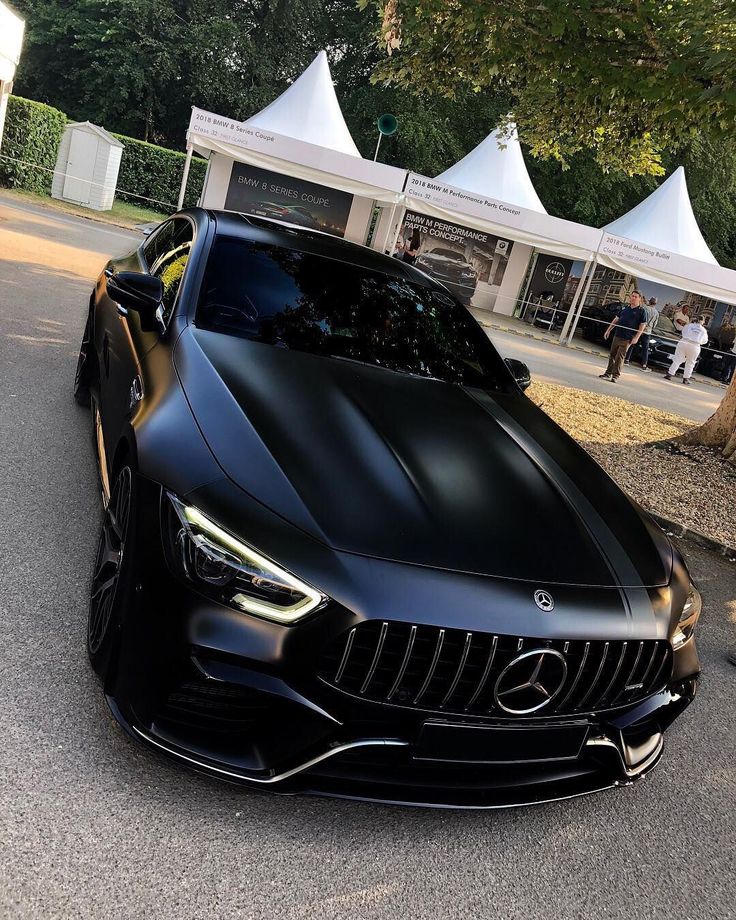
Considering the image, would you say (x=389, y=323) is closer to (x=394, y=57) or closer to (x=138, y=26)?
(x=394, y=57)

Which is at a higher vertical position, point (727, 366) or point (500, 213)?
point (500, 213)

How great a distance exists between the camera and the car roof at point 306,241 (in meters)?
4.02

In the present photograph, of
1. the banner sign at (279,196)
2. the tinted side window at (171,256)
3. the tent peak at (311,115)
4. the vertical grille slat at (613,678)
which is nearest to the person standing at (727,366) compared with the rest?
the banner sign at (279,196)

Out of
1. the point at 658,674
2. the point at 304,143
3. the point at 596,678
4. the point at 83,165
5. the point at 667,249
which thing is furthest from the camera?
the point at 83,165

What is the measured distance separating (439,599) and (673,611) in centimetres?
94

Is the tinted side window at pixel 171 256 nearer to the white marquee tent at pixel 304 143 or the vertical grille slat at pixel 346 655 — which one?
the vertical grille slat at pixel 346 655

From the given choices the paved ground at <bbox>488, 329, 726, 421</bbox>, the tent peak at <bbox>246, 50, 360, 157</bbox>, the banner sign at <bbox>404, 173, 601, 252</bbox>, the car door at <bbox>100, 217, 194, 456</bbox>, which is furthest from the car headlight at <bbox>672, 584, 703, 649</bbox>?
the tent peak at <bbox>246, 50, 360, 157</bbox>

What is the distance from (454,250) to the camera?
25.0 metres

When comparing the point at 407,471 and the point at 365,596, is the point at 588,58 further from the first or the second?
the point at 365,596

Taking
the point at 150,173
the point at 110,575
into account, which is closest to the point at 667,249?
the point at 150,173

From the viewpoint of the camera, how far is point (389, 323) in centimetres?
386

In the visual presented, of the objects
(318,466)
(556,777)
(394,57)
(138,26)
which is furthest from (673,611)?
(138,26)

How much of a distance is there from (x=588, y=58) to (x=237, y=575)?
6776mm

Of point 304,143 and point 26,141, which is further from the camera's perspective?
point 26,141
